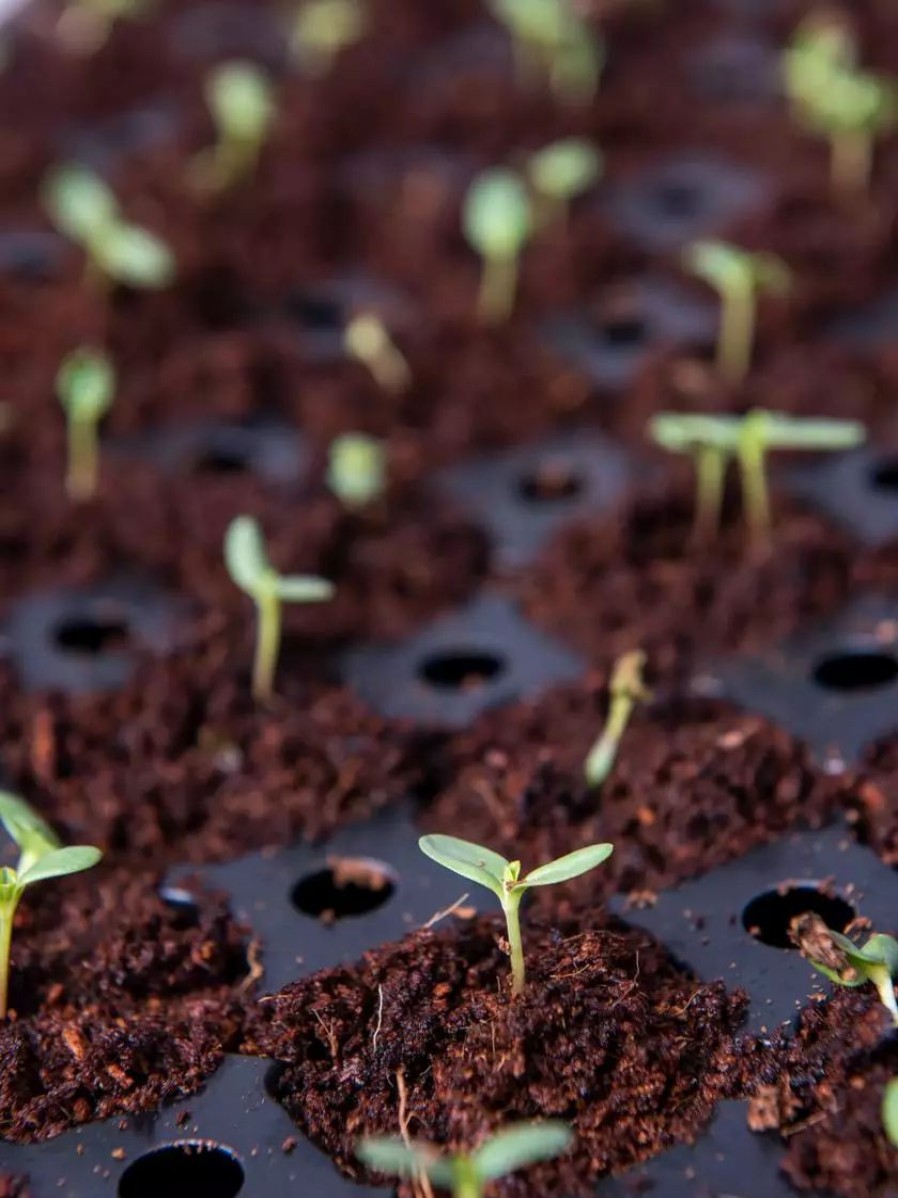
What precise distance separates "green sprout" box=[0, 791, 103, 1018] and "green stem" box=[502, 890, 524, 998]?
9.2 inches

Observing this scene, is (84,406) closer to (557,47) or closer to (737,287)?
(737,287)

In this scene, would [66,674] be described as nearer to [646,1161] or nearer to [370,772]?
[370,772]

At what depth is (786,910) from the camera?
959 mm

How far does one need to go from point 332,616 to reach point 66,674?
217 mm

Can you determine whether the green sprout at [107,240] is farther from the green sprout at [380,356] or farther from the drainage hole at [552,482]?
the drainage hole at [552,482]

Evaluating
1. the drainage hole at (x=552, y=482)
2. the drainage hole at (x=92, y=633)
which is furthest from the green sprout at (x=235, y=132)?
the drainage hole at (x=92, y=633)

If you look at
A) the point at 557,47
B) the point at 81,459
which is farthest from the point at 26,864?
the point at 557,47

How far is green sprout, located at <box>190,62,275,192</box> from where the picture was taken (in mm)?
1844

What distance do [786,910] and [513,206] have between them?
87 centimetres

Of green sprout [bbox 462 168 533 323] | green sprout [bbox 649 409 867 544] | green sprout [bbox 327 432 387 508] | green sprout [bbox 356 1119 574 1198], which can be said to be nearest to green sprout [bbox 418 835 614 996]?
green sprout [bbox 356 1119 574 1198]

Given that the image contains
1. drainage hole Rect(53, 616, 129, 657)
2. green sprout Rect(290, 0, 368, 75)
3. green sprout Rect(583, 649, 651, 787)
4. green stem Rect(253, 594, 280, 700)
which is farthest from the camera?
green sprout Rect(290, 0, 368, 75)

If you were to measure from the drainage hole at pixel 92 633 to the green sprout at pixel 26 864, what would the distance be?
36cm

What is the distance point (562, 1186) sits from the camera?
767 mm

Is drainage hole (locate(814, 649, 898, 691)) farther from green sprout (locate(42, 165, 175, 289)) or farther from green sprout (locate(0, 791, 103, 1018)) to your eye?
green sprout (locate(42, 165, 175, 289))
